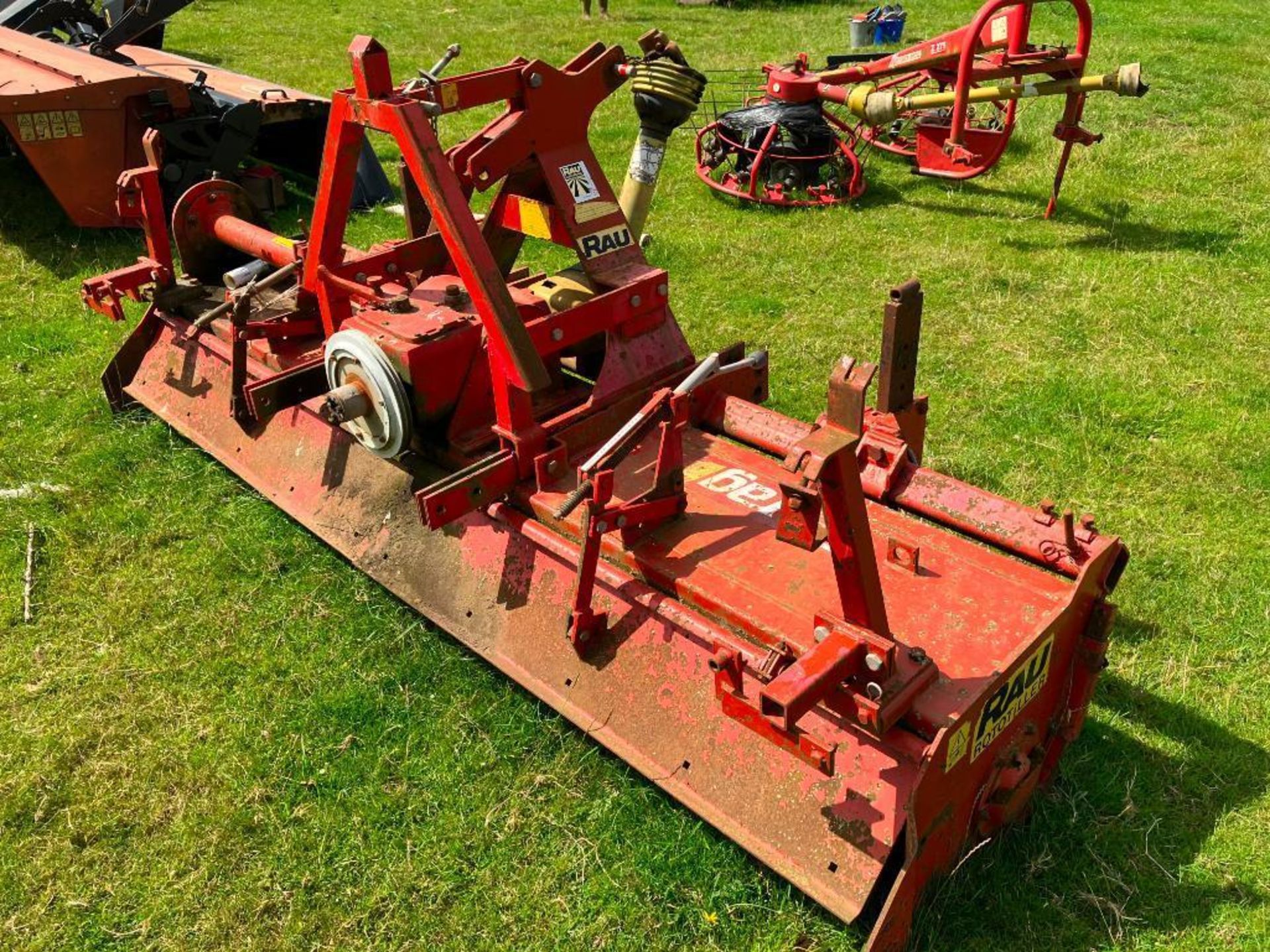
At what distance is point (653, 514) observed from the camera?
11.7 ft

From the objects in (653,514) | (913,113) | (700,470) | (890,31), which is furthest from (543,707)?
(890,31)

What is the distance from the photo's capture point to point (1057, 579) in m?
3.35

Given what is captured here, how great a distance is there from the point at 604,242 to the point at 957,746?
7.82 feet

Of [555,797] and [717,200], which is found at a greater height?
[717,200]

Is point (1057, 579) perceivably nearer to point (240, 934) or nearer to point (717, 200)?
point (240, 934)

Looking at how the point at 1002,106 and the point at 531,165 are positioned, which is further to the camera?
the point at 1002,106

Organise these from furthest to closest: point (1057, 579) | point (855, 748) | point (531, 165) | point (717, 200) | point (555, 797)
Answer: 1. point (717, 200)
2. point (531, 165)
3. point (555, 797)
4. point (1057, 579)
5. point (855, 748)

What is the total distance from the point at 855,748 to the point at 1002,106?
9.05 meters

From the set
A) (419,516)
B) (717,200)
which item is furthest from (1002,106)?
(419,516)

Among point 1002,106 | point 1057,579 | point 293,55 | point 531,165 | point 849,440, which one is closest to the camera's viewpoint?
point 849,440

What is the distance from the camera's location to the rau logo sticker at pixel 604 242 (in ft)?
13.4

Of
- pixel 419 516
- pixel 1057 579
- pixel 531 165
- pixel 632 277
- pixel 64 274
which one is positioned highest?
pixel 531 165

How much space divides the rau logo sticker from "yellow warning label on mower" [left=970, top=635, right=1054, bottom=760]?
7.35 ft

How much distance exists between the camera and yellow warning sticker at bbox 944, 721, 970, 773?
8.89 ft
